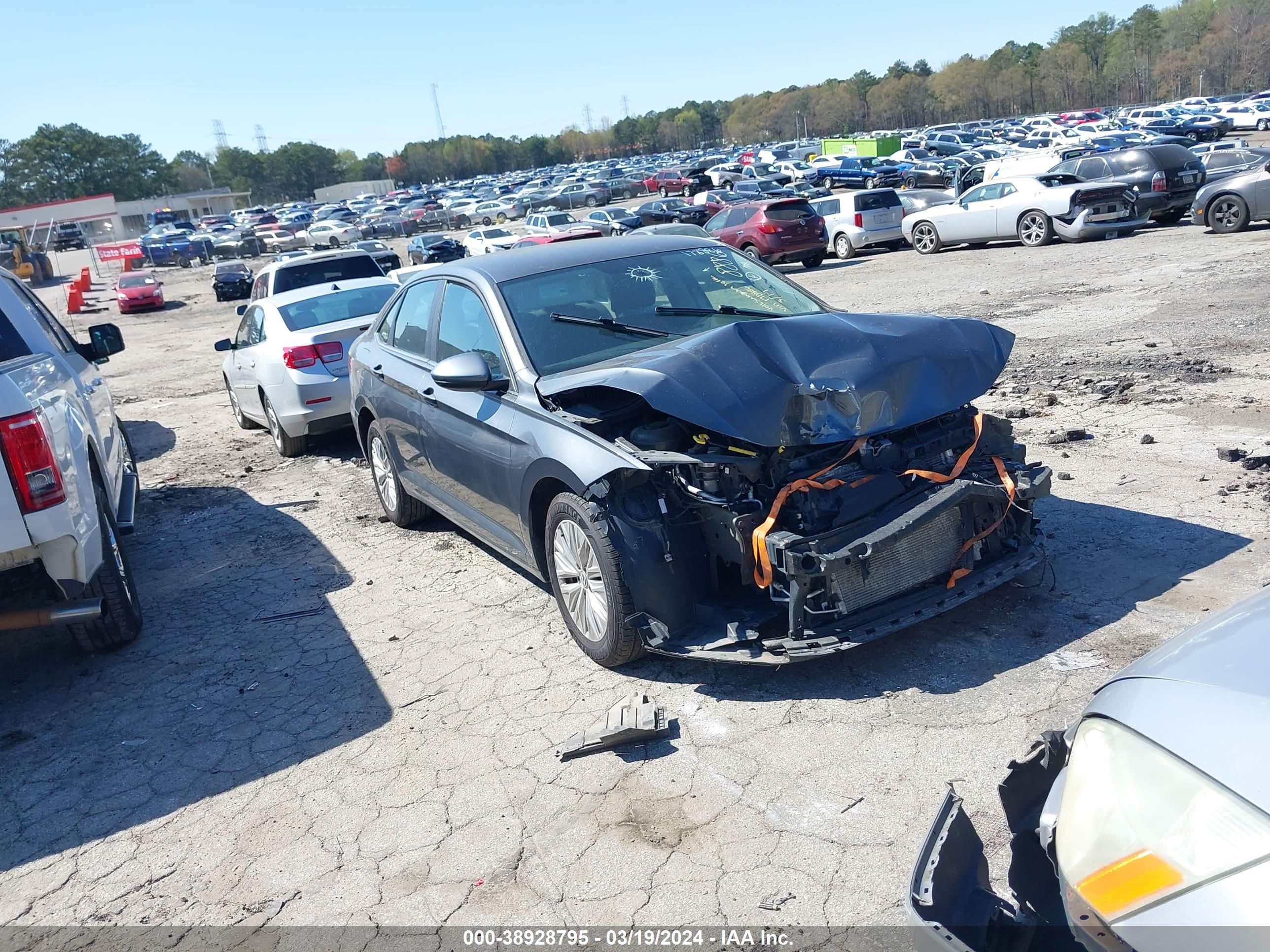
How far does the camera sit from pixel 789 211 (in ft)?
72.4

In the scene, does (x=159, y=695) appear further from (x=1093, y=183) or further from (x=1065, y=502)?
(x=1093, y=183)

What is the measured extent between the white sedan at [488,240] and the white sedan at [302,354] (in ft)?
69.1

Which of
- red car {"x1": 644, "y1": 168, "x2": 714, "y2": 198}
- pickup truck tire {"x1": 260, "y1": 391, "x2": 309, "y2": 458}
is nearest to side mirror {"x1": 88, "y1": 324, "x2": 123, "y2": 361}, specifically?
pickup truck tire {"x1": 260, "y1": 391, "x2": 309, "y2": 458}

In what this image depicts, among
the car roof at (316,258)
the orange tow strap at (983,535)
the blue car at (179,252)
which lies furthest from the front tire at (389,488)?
the blue car at (179,252)

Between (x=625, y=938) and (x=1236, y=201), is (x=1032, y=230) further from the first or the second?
(x=625, y=938)

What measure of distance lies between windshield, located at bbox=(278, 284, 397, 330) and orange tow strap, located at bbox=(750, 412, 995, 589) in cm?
667

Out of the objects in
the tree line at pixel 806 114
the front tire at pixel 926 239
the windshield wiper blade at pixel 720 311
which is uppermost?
the tree line at pixel 806 114

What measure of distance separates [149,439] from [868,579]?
10.8 meters

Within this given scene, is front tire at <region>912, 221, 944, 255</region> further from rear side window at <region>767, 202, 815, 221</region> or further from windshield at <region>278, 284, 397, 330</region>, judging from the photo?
windshield at <region>278, 284, 397, 330</region>

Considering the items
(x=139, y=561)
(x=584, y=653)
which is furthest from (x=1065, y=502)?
(x=139, y=561)

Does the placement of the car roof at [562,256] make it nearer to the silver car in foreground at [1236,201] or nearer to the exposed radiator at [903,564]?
the exposed radiator at [903,564]

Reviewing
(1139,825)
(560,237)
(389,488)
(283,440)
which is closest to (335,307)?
(283,440)

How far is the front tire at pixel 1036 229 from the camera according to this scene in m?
19.4

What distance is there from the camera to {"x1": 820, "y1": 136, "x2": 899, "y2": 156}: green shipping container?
56.3 meters
